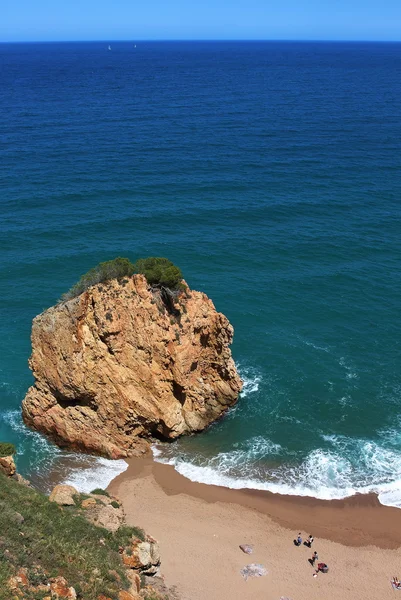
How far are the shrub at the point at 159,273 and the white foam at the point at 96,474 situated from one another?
1318 centimetres

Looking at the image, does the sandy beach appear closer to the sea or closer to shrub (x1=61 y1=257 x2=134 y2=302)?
the sea

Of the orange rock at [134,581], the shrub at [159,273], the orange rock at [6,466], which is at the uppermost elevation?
the shrub at [159,273]

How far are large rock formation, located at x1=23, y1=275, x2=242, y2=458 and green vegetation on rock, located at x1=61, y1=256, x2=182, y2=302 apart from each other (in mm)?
705

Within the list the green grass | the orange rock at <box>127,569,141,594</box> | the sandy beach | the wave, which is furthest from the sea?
the orange rock at <box>127,569,141,594</box>

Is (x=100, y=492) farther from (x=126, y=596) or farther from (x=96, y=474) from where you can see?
(x=126, y=596)

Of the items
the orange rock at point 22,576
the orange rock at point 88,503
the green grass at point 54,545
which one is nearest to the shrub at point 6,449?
the green grass at point 54,545

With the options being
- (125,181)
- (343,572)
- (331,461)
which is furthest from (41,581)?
(125,181)

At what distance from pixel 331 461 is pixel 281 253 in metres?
29.2

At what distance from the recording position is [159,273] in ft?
139

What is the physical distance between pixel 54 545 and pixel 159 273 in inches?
834

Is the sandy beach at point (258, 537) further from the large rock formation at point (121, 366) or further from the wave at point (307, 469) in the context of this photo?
the large rock formation at point (121, 366)

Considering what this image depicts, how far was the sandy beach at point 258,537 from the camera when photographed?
107ft

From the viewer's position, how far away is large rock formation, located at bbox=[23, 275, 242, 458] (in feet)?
133

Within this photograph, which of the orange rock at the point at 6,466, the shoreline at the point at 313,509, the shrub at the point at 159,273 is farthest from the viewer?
the shrub at the point at 159,273
